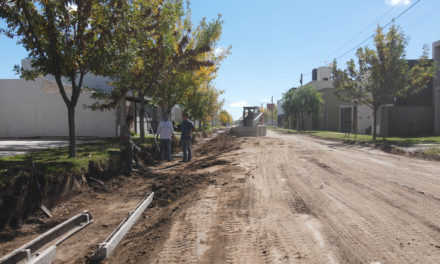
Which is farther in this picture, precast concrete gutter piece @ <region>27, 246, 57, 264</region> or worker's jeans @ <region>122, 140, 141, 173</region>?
worker's jeans @ <region>122, 140, 141, 173</region>

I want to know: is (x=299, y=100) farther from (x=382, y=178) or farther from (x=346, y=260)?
(x=346, y=260)

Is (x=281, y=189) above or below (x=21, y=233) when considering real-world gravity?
above

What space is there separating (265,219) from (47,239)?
9.89ft

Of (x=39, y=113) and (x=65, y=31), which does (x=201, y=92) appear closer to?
(x=39, y=113)

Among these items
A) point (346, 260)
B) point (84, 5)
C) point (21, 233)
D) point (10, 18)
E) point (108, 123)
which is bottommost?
point (21, 233)

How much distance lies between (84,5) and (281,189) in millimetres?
6178

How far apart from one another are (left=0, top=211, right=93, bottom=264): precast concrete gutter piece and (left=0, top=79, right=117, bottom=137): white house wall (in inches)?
574

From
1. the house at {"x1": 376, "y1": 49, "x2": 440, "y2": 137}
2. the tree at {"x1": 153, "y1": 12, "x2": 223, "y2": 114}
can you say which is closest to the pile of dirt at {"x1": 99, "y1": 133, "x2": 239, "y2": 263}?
the tree at {"x1": 153, "y1": 12, "x2": 223, "y2": 114}

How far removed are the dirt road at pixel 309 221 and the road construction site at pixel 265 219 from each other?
0.01 meters

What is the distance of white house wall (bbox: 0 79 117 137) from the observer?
18.6m

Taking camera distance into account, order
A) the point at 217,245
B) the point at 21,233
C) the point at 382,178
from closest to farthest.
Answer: the point at 217,245
the point at 21,233
the point at 382,178

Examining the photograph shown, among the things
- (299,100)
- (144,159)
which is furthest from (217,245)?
(299,100)

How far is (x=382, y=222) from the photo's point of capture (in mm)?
4117

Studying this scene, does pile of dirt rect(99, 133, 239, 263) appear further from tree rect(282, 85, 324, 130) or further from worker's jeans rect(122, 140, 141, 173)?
tree rect(282, 85, 324, 130)
